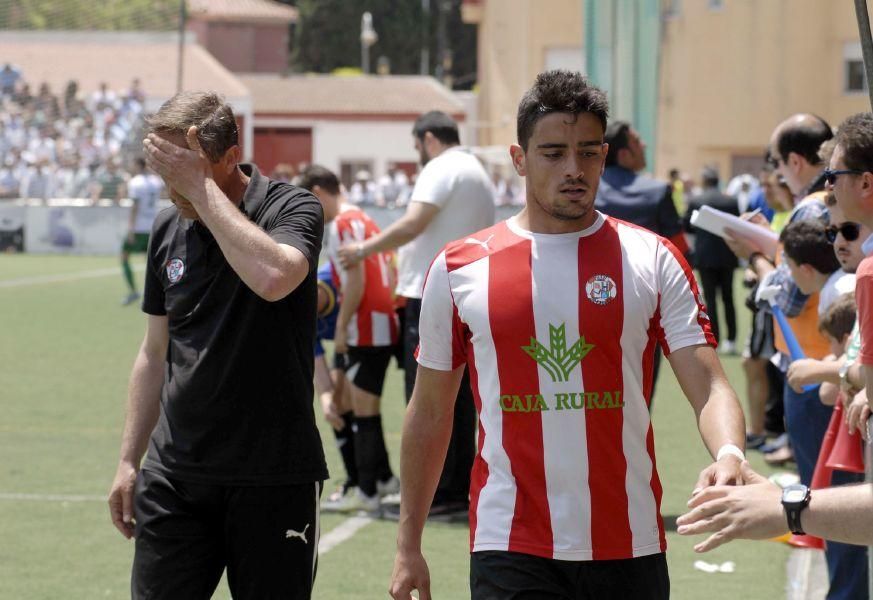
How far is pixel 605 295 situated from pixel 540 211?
0.28 meters

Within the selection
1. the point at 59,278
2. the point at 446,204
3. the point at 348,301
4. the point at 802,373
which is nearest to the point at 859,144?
the point at 802,373

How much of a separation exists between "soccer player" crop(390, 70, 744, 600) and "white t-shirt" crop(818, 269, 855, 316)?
2.20m

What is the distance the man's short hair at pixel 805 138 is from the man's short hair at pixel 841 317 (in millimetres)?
1396

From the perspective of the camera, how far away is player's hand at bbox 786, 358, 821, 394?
18.4ft

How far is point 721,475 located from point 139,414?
202 cm

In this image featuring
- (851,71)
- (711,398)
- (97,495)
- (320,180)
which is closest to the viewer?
(711,398)

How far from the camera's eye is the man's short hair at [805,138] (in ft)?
22.7

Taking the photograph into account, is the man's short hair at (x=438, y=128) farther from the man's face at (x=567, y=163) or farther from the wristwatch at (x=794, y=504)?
the wristwatch at (x=794, y=504)

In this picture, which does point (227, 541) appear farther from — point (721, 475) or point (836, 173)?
point (836, 173)

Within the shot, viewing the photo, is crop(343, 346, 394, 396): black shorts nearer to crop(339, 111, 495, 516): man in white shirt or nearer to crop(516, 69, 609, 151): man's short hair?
crop(339, 111, 495, 516): man in white shirt

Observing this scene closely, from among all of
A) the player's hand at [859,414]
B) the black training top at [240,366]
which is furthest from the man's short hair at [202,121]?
the player's hand at [859,414]

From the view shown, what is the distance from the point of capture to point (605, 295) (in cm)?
372

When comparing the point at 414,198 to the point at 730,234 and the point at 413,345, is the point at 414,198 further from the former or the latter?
the point at 730,234

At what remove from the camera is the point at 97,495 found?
906cm
